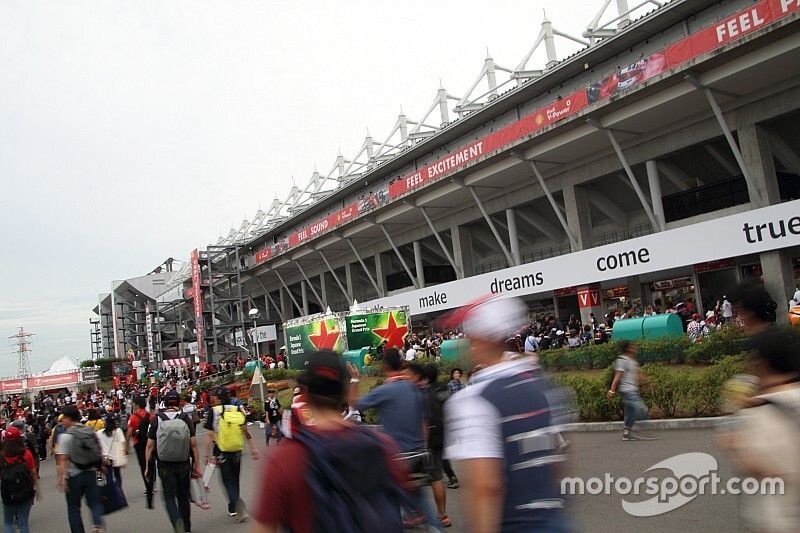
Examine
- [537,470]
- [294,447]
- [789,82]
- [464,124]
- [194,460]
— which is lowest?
[194,460]

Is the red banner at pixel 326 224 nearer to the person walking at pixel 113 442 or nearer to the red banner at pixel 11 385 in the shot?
the person walking at pixel 113 442

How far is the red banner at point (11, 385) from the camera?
66325mm

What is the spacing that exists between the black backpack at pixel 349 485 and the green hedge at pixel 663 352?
13.1 metres

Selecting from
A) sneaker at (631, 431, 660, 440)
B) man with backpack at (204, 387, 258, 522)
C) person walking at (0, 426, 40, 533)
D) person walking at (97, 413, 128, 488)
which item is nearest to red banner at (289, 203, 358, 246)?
person walking at (97, 413, 128, 488)

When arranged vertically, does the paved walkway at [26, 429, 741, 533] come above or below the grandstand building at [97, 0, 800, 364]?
below

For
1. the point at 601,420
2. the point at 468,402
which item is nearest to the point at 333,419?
the point at 468,402

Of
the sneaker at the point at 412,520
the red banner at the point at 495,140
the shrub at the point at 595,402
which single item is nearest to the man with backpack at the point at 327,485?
the sneaker at the point at 412,520

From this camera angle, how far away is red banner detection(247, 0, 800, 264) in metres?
18.0

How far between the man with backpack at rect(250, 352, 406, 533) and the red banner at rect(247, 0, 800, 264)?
19330 millimetres

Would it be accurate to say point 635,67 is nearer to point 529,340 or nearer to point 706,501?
point 529,340

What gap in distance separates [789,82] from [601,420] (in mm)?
14993

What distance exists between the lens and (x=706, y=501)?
21.6ft

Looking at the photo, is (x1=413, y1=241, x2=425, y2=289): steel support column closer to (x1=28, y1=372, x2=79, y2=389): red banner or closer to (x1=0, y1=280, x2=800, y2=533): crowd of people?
(x1=0, y1=280, x2=800, y2=533): crowd of people

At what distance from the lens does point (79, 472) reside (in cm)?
738
